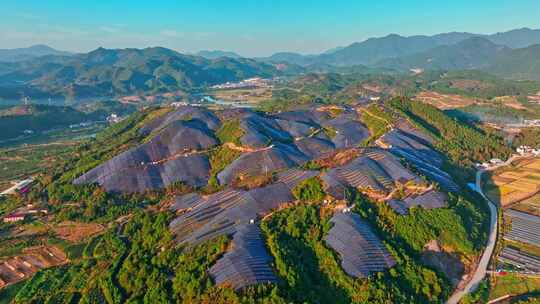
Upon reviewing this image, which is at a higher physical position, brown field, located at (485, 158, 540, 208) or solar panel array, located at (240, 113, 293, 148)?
solar panel array, located at (240, 113, 293, 148)

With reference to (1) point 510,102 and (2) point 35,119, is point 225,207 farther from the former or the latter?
(1) point 510,102

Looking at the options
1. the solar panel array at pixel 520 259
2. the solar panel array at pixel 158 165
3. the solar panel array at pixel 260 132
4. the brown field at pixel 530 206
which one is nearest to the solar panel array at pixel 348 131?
the solar panel array at pixel 260 132

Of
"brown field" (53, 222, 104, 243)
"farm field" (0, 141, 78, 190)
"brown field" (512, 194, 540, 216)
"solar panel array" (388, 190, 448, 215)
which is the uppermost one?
"solar panel array" (388, 190, 448, 215)

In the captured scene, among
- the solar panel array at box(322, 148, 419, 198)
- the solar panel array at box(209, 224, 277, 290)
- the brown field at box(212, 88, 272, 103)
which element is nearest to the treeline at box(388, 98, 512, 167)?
the solar panel array at box(322, 148, 419, 198)

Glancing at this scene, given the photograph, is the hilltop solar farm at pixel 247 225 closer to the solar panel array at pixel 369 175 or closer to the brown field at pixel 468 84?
the solar panel array at pixel 369 175

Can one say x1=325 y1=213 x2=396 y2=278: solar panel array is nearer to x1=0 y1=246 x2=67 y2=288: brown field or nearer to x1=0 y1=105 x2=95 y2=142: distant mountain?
x1=0 y1=246 x2=67 y2=288: brown field

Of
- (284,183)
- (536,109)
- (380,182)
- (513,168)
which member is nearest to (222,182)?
(284,183)
